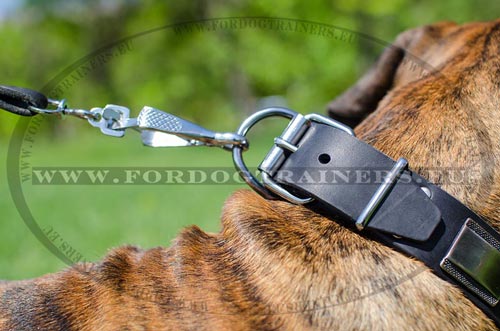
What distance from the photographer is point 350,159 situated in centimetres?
163

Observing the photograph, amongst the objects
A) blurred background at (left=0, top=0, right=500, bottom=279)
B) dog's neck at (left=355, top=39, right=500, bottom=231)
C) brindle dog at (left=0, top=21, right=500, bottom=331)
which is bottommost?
brindle dog at (left=0, top=21, right=500, bottom=331)

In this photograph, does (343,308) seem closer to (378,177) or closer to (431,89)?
(378,177)

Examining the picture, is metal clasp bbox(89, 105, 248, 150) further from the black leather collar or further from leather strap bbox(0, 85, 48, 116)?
the black leather collar

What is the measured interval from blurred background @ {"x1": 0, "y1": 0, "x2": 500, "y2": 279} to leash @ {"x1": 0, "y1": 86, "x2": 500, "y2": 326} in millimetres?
466

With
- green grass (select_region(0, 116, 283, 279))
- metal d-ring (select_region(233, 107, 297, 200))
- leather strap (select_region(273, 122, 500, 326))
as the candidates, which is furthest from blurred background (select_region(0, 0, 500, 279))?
leather strap (select_region(273, 122, 500, 326))

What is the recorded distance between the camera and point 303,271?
1.63m

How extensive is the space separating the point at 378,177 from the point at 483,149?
36 centimetres

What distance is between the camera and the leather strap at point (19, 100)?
2.09m

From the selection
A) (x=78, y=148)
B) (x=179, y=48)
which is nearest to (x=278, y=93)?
(x=179, y=48)

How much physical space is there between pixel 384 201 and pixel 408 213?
7cm

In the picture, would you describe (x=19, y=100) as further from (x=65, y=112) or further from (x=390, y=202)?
(x=390, y=202)

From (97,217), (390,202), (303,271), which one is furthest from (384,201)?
(97,217)

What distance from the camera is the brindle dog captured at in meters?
1.58

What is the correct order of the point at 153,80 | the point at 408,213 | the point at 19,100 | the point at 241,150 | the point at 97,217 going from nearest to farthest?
the point at 408,213 → the point at 241,150 → the point at 19,100 → the point at 97,217 → the point at 153,80
